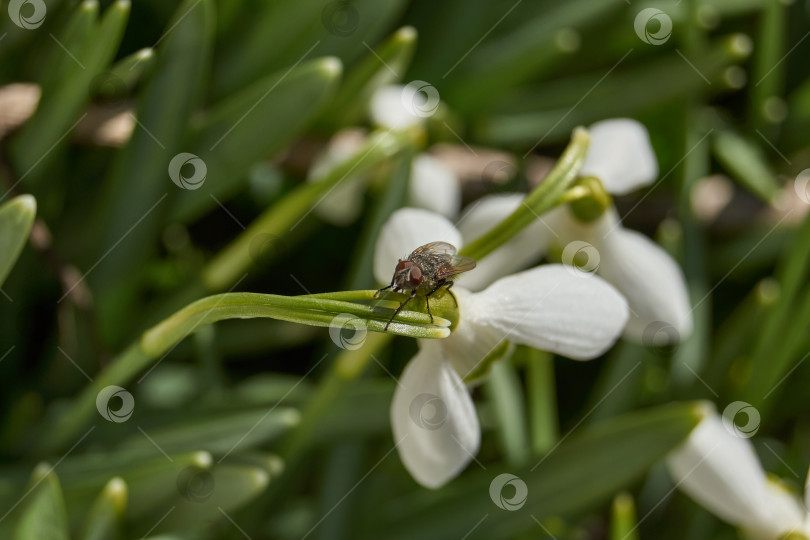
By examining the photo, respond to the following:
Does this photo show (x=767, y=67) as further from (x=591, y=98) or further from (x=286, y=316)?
(x=286, y=316)

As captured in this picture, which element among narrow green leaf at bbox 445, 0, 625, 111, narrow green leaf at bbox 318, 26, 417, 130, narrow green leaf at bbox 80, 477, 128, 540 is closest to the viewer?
narrow green leaf at bbox 80, 477, 128, 540

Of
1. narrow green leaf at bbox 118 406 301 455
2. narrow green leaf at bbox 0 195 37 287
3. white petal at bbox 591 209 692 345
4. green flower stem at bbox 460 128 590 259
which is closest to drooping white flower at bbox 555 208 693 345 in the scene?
white petal at bbox 591 209 692 345

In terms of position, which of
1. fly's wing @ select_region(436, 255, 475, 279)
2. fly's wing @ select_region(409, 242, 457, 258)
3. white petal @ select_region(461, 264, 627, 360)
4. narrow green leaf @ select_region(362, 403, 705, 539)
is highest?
fly's wing @ select_region(409, 242, 457, 258)

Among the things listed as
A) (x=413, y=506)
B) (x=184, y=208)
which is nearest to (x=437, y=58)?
(x=184, y=208)

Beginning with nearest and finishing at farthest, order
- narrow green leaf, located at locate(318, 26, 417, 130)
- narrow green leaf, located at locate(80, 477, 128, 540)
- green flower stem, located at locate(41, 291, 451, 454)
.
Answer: green flower stem, located at locate(41, 291, 451, 454) < narrow green leaf, located at locate(80, 477, 128, 540) < narrow green leaf, located at locate(318, 26, 417, 130)

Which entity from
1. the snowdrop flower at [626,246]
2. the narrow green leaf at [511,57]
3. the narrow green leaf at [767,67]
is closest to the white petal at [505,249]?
the snowdrop flower at [626,246]

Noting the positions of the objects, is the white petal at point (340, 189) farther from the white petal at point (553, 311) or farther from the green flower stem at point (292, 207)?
the white petal at point (553, 311)

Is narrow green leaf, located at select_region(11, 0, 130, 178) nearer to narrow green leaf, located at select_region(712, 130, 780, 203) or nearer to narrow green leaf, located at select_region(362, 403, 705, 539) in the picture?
narrow green leaf, located at select_region(362, 403, 705, 539)
